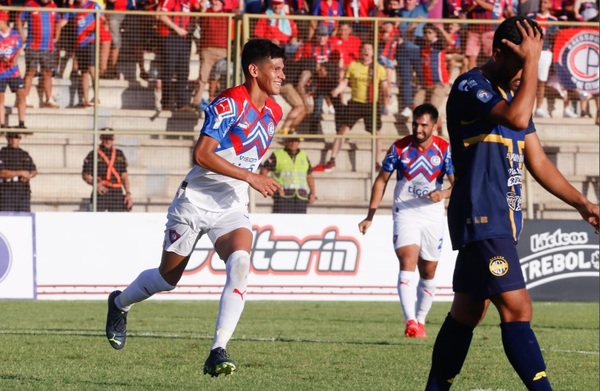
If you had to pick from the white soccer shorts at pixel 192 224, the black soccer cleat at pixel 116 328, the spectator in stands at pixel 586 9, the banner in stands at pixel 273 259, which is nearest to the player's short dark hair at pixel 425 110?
the white soccer shorts at pixel 192 224

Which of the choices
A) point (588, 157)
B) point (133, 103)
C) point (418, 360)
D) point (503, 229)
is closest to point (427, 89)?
point (588, 157)

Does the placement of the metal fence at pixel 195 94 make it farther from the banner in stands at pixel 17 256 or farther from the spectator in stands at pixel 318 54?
the banner in stands at pixel 17 256

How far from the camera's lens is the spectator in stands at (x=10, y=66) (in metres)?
18.0

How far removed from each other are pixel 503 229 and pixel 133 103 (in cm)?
1316

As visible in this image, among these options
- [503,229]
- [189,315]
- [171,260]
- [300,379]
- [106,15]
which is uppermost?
[106,15]

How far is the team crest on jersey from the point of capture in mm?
6156

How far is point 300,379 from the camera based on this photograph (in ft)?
28.0

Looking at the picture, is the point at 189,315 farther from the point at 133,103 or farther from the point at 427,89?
the point at 427,89

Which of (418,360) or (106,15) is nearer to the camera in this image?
(418,360)

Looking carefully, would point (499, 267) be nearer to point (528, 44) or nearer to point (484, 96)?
point (484, 96)

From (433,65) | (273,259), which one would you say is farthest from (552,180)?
(433,65)

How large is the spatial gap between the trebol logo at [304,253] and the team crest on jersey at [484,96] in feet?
37.6

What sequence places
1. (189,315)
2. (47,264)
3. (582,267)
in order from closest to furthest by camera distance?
(189,315)
(47,264)
(582,267)

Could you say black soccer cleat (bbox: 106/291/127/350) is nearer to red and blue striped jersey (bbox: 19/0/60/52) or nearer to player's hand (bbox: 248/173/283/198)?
player's hand (bbox: 248/173/283/198)
